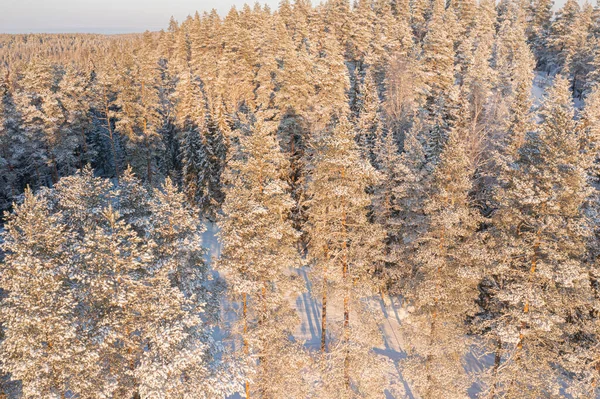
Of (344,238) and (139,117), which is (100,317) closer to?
(344,238)

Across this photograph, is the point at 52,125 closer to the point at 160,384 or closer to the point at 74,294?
the point at 74,294

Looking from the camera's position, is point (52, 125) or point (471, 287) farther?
point (52, 125)

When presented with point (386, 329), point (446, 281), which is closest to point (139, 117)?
point (386, 329)

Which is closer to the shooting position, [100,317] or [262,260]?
[100,317]

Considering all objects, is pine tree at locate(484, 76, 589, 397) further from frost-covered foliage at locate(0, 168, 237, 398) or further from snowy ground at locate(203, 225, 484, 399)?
frost-covered foliage at locate(0, 168, 237, 398)

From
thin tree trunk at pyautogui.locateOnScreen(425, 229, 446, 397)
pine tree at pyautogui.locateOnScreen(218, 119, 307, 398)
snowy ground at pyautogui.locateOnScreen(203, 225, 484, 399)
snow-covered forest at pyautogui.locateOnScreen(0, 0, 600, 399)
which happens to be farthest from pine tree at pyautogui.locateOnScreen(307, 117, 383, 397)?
snowy ground at pyautogui.locateOnScreen(203, 225, 484, 399)

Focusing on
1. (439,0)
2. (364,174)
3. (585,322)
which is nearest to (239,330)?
(364,174)

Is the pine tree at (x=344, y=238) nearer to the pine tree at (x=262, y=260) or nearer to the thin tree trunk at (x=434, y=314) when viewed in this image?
the pine tree at (x=262, y=260)

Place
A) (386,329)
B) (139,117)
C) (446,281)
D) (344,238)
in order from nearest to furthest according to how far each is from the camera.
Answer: (344,238), (446,281), (386,329), (139,117)

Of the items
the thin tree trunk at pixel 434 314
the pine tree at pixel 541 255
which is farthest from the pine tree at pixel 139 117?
the pine tree at pixel 541 255

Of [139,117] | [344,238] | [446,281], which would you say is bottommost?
[446,281]
